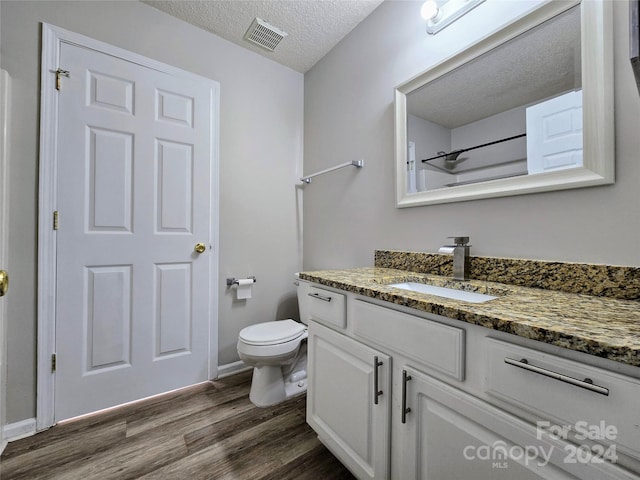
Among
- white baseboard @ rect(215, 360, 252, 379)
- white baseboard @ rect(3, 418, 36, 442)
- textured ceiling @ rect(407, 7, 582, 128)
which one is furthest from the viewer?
white baseboard @ rect(215, 360, 252, 379)

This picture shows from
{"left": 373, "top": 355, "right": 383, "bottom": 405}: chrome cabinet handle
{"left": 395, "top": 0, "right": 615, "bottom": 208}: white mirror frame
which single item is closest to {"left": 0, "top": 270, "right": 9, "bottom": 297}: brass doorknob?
{"left": 373, "top": 355, "right": 383, "bottom": 405}: chrome cabinet handle

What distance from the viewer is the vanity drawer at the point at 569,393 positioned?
0.45 meters

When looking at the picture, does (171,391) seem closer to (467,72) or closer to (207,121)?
(207,121)

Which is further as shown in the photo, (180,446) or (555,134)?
(180,446)

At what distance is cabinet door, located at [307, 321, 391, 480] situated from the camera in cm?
92

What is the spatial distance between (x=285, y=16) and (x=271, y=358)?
7.12 feet

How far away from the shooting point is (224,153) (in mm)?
1986

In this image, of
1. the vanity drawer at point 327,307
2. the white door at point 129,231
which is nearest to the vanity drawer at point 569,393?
the vanity drawer at point 327,307

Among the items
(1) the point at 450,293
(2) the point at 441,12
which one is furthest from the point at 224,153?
(1) the point at 450,293

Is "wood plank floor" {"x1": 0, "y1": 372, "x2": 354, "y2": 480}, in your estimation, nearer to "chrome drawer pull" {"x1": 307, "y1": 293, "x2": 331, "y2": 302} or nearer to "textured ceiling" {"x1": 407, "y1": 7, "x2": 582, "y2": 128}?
"chrome drawer pull" {"x1": 307, "y1": 293, "x2": 331, "y2": 302}

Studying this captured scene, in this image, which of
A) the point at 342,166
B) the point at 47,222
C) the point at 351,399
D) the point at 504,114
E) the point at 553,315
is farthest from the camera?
the point at 342,166

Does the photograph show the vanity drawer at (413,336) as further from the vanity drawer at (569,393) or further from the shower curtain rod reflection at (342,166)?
the shower curtain rod reflection at (342,166)

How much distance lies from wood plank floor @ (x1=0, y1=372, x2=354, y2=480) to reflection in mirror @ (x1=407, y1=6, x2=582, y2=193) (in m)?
1.44

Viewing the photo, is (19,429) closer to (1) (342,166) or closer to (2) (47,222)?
(2) (47,222)
